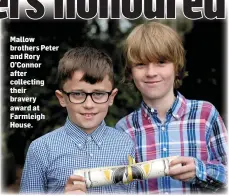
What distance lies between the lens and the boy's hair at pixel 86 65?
5.57ft

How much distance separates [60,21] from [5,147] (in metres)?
0.63

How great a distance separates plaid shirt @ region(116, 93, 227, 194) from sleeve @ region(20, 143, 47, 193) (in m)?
0.34

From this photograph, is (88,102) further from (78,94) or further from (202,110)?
(202,110)

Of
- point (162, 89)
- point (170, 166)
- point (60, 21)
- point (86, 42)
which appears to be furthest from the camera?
point (86, 42)

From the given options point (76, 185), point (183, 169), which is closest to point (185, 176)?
point (183, 169)

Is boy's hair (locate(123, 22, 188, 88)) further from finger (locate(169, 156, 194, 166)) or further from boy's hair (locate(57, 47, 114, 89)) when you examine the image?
finger (locate(169, 156, 194, 166))

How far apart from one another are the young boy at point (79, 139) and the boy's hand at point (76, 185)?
2cm

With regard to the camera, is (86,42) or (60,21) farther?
(86,42)

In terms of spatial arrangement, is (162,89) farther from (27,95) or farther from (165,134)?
(27,95)

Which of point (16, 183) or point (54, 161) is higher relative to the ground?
point (54, 161)

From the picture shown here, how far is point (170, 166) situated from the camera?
166cm

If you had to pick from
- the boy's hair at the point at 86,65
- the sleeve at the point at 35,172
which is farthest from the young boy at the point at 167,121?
the sleeve at the point at 35,172

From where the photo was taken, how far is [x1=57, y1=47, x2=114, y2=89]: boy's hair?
5.57 ft

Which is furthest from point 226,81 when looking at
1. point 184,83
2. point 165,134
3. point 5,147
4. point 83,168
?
point 5,147
